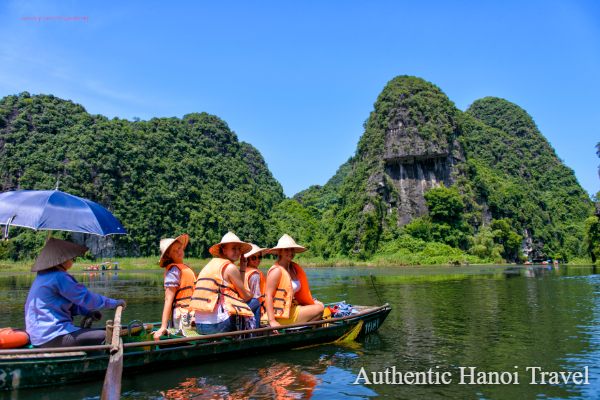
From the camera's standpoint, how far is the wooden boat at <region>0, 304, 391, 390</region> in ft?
20.8

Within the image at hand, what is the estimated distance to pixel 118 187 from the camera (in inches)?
2579

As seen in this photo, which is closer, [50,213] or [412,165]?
[50,213]

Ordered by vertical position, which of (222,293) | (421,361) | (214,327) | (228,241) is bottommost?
(421,361)

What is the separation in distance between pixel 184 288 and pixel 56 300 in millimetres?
2331

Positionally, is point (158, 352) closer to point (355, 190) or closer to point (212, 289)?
point (212, 289)

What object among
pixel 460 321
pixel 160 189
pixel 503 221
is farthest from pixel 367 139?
pixel 460 321

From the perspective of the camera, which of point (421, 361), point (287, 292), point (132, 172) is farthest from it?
point (132, 172)

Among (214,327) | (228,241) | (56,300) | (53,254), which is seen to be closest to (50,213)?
(53,254)

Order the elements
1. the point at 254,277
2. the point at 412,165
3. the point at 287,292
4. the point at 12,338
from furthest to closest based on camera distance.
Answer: the point at 412,165 → the point at 254,277 → the point at 287,292 → the point at 12,338

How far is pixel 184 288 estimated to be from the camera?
8312 mm

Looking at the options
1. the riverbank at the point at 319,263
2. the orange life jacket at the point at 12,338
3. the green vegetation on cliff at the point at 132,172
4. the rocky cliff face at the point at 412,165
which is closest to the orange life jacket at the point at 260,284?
the orange life jacket at the point at 12,338

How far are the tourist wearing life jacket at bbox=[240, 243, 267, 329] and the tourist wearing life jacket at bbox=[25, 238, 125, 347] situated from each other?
2.73 meters

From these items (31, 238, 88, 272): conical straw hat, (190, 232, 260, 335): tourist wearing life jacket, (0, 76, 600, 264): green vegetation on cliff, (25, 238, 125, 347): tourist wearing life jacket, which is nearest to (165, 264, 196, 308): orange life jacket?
(190, 232, 260, 335): tourist wearing life jacket

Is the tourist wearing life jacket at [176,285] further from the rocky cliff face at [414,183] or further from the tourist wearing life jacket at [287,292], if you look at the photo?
the rocky cliff face at [414,183]
